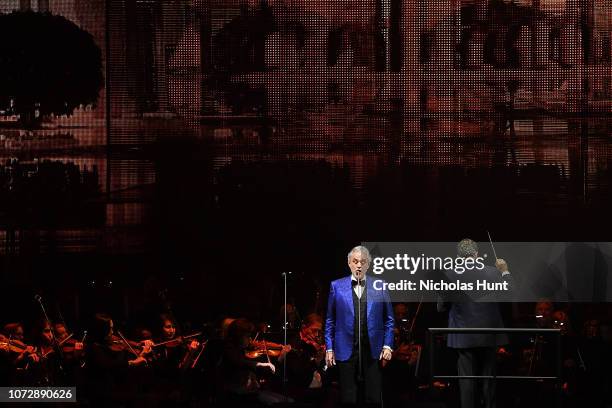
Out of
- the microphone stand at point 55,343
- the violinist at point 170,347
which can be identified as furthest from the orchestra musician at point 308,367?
the microphone stand at point 55,343

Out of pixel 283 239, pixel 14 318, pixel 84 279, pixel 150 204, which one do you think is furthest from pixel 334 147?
pixel 14 318

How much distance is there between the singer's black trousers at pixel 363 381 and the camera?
24.9 ft

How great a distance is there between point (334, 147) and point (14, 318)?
8.74 feet

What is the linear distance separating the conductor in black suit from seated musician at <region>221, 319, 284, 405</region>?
1387 millimetres

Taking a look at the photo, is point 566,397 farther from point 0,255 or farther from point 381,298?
point 0,255

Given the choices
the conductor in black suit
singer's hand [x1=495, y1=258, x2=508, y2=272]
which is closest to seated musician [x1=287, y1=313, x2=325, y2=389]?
the conductor in black suit

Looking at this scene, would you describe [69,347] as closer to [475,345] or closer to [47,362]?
[47,362]

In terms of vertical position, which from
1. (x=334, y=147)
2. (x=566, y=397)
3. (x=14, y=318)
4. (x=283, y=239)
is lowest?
(x=566, y=397)

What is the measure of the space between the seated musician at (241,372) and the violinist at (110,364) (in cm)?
63

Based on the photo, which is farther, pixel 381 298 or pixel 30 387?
pixel 30 387

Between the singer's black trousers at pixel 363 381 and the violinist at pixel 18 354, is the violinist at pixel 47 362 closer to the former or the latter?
the violinist at pixel 18 354

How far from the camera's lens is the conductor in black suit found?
776 centimetres

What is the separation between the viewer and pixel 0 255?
29.0 feet

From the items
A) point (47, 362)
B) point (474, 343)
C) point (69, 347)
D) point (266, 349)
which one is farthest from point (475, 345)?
point (47, 362)
